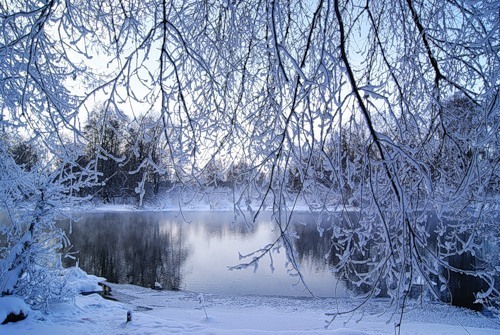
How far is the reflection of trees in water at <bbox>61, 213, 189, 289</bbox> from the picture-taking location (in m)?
12.0

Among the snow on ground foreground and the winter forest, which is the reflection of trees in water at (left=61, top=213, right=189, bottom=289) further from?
the winter forest

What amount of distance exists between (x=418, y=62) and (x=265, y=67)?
43.1 inches

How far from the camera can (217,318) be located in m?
8.02

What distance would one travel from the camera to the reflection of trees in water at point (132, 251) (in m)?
12.0

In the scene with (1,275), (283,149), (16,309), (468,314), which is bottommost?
(468,314)

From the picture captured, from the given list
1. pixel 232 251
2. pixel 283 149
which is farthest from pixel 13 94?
pixel 232 251

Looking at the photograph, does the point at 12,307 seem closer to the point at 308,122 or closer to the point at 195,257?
the point at 308,122

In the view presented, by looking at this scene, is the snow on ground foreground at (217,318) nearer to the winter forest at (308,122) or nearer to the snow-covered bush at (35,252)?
the snow-covered bush at (35,252)

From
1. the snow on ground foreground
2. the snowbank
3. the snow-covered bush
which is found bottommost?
the snow on ground foreground

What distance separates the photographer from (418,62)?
253 cm

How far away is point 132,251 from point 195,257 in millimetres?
2805

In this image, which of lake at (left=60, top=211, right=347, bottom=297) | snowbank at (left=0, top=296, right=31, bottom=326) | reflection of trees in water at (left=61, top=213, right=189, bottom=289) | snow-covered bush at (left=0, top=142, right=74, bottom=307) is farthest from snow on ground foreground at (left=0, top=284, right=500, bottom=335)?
reflection of trees in water at (left=61, top=213, right=189, bottom=289)

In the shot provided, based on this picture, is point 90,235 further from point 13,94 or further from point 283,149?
point 283,149

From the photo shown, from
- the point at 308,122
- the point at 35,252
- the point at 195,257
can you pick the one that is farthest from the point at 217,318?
the point at 308,122
